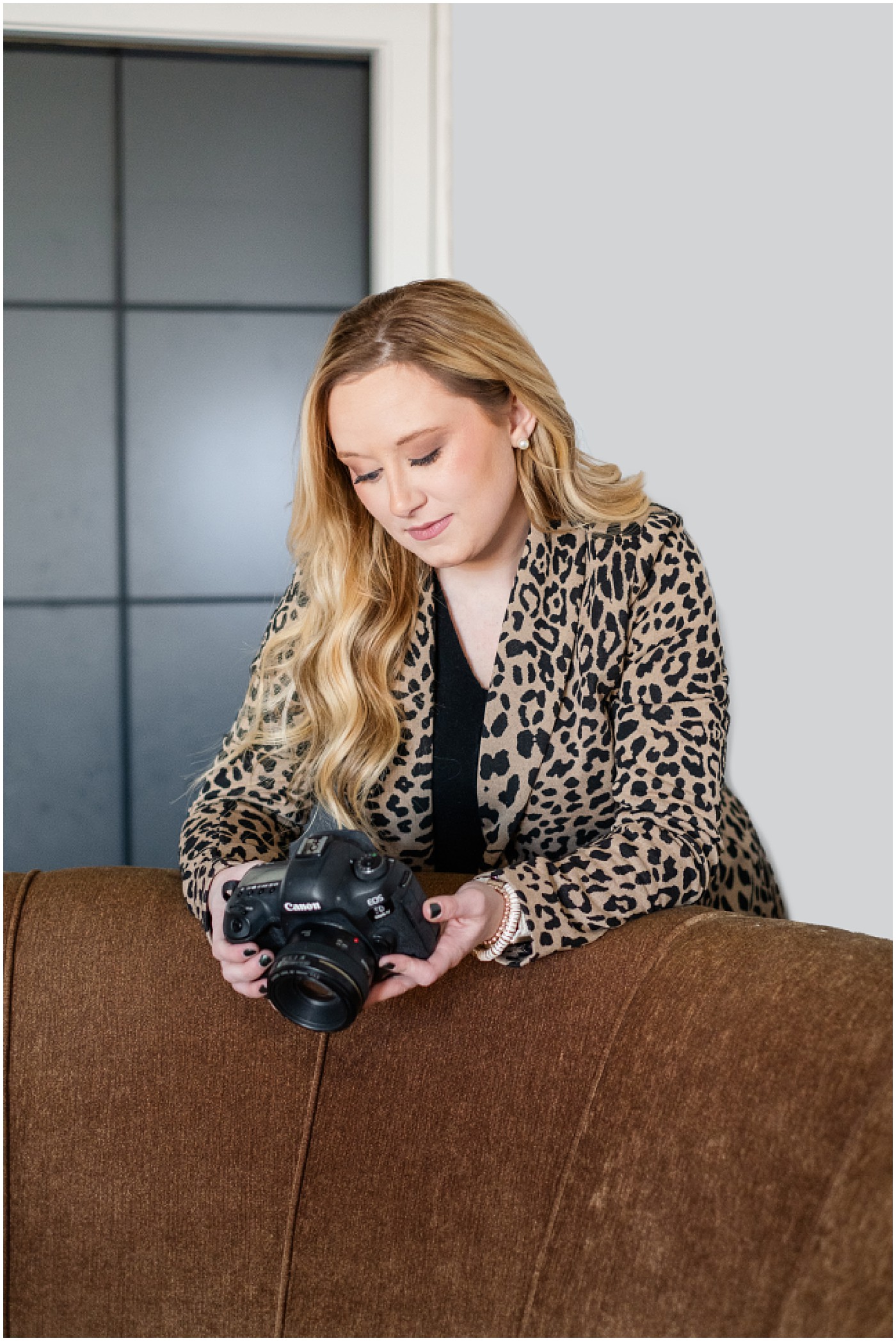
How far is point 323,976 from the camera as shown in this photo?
100cm

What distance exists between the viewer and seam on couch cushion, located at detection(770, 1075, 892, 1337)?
87 cm

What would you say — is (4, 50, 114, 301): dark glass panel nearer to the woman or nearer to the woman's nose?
the woman

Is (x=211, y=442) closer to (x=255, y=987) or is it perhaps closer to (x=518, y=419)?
Answer: (x=518, y=419)

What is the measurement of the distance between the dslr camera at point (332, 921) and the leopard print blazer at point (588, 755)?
170mm

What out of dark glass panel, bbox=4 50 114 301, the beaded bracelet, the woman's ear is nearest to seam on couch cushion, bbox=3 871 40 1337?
the beaded bracelet

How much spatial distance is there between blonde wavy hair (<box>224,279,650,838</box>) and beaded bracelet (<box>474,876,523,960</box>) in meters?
0.33

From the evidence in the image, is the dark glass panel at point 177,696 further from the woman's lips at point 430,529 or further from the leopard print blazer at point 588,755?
the woman's lips at point 430,529

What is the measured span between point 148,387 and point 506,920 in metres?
1.72

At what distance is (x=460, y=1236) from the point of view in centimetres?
115

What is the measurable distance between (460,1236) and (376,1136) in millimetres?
123

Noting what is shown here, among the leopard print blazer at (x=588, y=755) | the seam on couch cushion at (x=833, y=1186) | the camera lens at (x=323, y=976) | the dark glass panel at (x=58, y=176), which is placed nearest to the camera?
the seam on couch cushion at (x=833, y=1186)

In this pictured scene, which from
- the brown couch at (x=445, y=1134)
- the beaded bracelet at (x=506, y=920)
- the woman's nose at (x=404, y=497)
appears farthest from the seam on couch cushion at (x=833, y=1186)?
the woman's nose at (x=404, y=497)

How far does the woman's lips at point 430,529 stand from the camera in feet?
4.38

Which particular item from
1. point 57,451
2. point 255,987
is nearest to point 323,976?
point 255,987
